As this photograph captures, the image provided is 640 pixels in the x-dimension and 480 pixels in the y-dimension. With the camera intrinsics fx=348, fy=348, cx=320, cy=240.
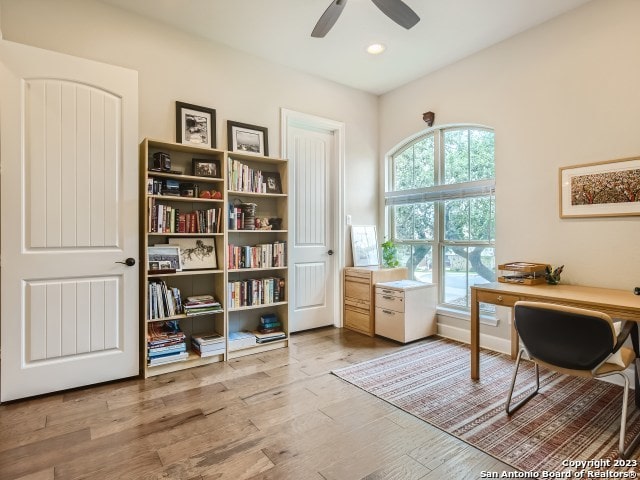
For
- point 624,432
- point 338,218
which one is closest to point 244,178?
point 338,218

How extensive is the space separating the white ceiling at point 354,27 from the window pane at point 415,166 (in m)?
0.85

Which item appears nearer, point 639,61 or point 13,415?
point 13,415

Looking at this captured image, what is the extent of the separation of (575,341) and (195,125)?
127 inches

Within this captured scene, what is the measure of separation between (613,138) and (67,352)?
4.31 metres

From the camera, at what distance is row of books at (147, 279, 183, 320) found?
274 cm

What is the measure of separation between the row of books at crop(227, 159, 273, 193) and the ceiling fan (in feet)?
4.34

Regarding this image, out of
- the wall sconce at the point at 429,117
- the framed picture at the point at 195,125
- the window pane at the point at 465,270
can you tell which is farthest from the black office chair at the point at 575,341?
the framed picture at the point at 195,125

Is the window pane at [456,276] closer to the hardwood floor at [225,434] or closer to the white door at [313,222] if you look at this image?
the white door at [313,222]

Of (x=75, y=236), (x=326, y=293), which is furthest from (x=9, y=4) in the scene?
(x=326, y=293)

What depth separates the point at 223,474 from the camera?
164cm

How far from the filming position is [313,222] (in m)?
4.08

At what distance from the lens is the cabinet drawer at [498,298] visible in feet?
8.09

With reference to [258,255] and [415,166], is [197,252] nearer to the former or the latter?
[258,255]

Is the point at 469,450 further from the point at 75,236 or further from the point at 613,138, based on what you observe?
the point at 75,236
